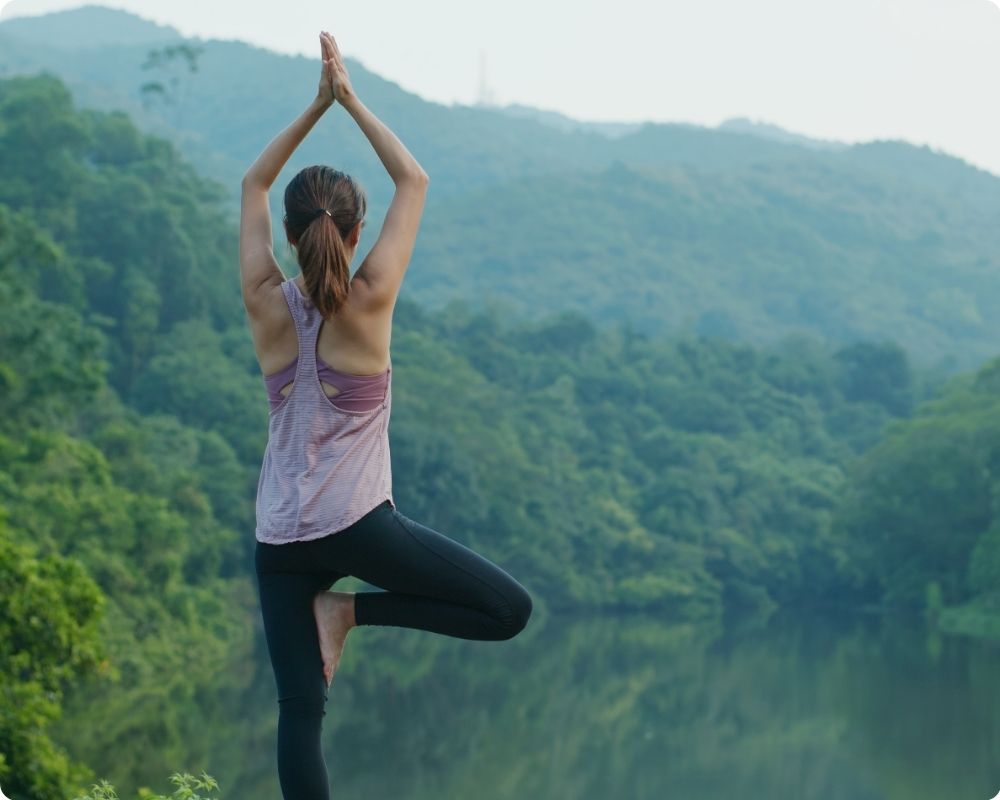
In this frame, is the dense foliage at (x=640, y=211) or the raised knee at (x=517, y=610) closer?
the raised knee at (x=517, y=610)

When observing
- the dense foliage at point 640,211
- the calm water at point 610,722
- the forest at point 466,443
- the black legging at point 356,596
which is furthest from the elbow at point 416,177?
the dense foliage at point 640,211

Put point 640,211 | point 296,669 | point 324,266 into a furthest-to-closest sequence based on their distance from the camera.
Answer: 1. point 640,211
2. point 296,669
3. point 324,266

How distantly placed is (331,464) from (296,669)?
0.36 metres

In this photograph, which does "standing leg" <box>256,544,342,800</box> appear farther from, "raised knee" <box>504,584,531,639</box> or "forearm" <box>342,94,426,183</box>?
"forearm" <box>342,94,426,183</box>

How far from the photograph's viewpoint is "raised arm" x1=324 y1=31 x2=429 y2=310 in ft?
7.94

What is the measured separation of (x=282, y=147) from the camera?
8.50 ft

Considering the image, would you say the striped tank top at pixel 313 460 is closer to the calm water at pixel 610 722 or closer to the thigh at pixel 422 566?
the thigh at pixel 422 566

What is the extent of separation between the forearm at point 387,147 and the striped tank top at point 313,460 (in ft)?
0.83

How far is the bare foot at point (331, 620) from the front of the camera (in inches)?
99.2

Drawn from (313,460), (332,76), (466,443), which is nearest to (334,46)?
(332,76)

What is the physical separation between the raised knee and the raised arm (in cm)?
51

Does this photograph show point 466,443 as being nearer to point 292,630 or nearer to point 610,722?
point 610,722

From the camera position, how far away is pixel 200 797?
9.09 ft

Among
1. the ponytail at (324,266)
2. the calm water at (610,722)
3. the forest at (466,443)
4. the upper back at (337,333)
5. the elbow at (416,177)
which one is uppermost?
the elbow at (416,177)
